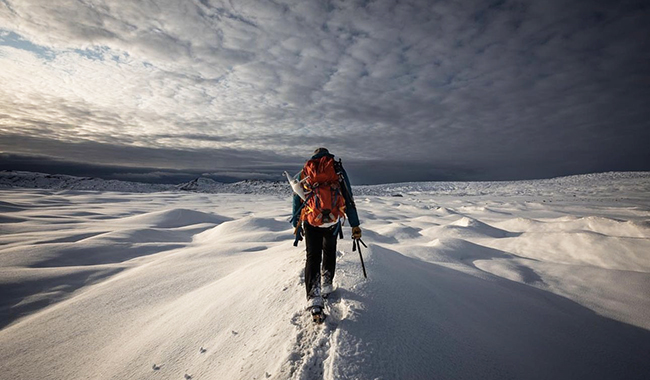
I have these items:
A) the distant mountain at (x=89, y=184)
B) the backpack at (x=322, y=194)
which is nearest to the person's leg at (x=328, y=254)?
the backpack at (x=322, y=194)

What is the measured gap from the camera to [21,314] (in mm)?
3902

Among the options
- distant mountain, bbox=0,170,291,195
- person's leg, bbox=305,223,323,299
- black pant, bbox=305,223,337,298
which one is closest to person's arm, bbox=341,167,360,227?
black pant, bbox=305,223,337,298

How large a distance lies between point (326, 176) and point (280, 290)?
66.9 inches

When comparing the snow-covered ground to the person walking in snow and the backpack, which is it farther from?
the backpack

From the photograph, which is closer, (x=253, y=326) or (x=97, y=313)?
(x=253, y=326)

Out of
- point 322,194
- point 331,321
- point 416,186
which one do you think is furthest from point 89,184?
point 331,321

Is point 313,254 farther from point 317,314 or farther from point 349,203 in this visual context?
point 349,203

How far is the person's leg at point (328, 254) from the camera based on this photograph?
2701mm

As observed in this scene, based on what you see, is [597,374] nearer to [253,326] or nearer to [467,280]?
[467,280]

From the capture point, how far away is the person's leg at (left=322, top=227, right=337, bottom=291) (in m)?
2.70

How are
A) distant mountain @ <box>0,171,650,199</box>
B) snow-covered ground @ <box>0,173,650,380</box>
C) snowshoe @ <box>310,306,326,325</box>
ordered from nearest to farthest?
1. snow-covered ground @ <box>0,173,650,380</box>
2. snowshoe @ <box>310,306,326,325</box>
3. distant mountain @ <box>0,171,650,199</box>

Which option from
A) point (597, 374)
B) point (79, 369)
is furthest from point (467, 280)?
point (79, 369)

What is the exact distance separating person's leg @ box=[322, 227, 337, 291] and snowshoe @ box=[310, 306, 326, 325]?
0.36m

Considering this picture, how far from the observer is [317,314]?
235cm
